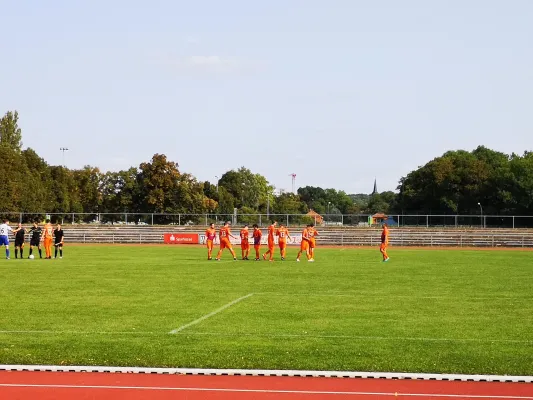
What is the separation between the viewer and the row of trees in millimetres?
81438

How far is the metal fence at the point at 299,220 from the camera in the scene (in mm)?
67750

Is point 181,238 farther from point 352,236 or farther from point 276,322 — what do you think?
point 276,322

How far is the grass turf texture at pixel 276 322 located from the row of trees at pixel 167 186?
5686cm

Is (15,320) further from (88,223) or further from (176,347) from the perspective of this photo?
(88,223)

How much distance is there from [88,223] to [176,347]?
6426cm

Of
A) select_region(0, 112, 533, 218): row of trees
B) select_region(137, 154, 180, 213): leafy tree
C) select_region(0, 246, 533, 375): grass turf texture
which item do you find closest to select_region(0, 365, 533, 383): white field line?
select_region(0, 246, 533, 375): grass turf texture

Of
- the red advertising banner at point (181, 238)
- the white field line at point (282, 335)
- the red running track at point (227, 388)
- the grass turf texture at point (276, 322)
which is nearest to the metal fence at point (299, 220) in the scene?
the red advertising banner at point (181, 238)

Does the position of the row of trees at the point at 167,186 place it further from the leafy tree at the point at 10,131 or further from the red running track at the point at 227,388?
the red running track at the point at 227,388

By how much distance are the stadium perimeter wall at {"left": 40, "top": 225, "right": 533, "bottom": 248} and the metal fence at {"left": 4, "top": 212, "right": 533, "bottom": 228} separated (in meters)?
1.70

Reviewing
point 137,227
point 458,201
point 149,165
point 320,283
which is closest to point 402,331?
point 320,283

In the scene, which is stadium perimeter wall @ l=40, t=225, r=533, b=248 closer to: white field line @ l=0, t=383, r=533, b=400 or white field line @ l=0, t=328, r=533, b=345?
white field line @ l=0, t=328, r=533, b=345

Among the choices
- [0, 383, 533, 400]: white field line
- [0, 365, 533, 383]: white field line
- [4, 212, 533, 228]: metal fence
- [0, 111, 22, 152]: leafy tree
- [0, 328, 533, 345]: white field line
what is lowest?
[0, 383, 533, 400]: white field line

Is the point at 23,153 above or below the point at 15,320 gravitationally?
above

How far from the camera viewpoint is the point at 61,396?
889 cm
